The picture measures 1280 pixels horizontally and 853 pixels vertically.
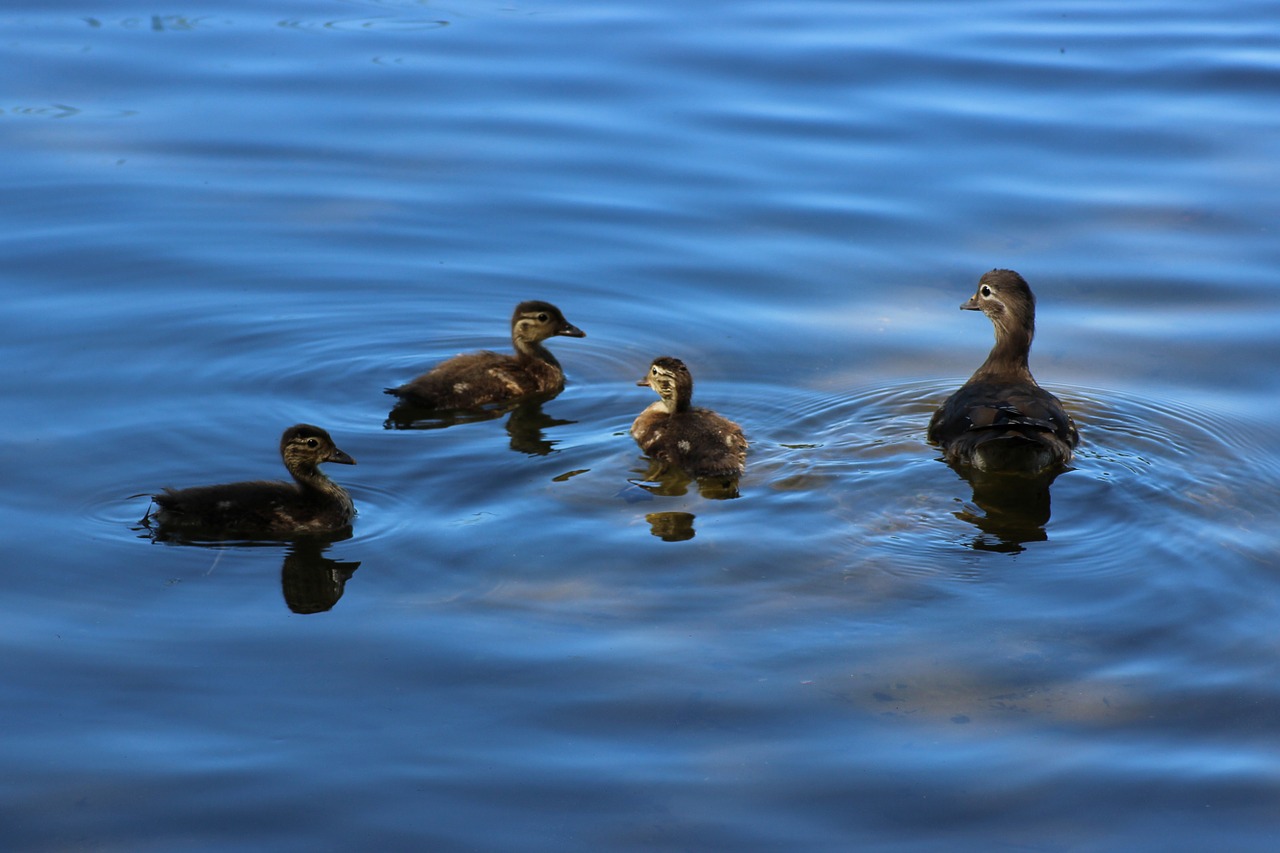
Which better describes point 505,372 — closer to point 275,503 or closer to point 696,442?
point 696,442

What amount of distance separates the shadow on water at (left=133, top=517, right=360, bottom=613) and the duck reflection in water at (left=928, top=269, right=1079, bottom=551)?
2.90 metres

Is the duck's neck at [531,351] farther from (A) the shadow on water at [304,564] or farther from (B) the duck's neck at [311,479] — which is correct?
(A) the shadow on water at [304,564]

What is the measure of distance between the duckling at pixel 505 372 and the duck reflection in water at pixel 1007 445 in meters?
2.17

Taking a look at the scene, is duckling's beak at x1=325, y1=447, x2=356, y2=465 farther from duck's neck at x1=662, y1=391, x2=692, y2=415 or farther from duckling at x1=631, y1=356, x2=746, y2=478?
duck's neck at x1=662, y1=391, x2=692, y2=415

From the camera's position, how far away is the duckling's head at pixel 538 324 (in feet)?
30.1

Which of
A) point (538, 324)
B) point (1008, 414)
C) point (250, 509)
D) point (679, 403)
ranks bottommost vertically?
point (250, 509)

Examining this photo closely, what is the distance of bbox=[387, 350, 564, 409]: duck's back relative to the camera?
8727 mm

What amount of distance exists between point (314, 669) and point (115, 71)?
904cm

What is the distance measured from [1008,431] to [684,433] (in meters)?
1.57

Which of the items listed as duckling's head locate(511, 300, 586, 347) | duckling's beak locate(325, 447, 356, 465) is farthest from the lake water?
duckling's head locate(511, 300, 586, 347)

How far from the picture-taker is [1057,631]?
6527 mm

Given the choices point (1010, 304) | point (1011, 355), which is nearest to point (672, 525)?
point (1011, 355)

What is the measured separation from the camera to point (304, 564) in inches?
278

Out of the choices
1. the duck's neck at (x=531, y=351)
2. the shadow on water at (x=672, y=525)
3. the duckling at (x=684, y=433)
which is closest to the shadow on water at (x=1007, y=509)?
the duckling at (x=684, y=433)
